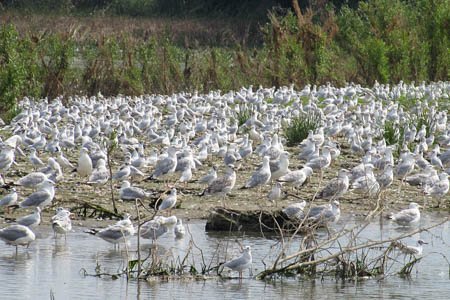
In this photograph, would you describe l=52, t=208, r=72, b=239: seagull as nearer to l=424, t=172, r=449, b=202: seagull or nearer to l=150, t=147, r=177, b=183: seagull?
l=150, t=147, r=177, b=183: seagull

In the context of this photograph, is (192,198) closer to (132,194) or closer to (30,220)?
(132,194)

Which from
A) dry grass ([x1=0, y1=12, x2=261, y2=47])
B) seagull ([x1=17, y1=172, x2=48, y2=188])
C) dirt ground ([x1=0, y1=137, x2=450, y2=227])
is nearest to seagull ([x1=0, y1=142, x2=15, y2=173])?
dirt ground ([x1=0, y1=137, x2=450, y2=227])

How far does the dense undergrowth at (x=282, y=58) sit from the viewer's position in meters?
29.9

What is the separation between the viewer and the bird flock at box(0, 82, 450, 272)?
14.9 metres

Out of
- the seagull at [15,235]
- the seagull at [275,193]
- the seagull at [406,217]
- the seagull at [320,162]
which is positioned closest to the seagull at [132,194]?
the seagull at [275,193]

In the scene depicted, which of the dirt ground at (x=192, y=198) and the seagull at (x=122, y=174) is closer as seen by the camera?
the dirt ground at (x=192, y=198)

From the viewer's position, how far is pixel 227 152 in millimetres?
→ 19578

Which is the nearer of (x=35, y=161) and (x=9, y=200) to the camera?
(x=9, y=200)

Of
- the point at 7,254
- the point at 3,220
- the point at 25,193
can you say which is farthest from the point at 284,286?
the point at 25,193

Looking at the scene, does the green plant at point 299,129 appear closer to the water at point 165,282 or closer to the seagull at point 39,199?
the seagull at point 39,199

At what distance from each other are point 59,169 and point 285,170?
11.7 ft

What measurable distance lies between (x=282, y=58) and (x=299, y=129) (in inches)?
362

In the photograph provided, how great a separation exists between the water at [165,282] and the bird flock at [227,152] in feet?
0.99

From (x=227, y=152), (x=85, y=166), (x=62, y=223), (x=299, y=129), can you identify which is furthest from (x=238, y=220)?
(x=299, y=129)
